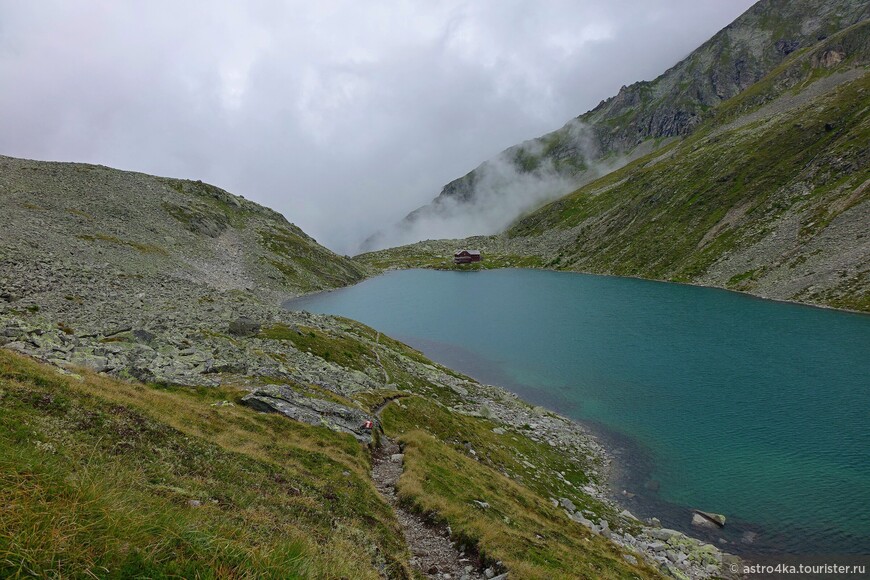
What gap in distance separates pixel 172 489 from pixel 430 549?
12.2m

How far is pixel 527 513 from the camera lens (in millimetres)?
28250

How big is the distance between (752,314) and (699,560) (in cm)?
8078

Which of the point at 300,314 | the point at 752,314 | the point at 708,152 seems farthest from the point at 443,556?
the point at 708,152

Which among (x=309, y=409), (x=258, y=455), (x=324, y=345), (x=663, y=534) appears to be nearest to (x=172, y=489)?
(x=258, y=455)

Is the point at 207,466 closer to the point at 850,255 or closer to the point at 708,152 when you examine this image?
the point at 850,255

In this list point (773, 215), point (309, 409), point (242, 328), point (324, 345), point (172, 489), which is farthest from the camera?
point (773, 215)

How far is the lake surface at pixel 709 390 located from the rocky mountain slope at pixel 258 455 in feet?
21.0

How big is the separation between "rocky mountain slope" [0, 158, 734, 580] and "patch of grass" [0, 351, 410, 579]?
5 cm

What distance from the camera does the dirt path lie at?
17938 millimetres

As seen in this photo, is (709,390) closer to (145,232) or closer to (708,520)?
(708,520)

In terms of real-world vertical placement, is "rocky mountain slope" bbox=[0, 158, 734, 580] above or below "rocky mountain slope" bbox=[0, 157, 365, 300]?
below

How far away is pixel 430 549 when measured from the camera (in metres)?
19.5

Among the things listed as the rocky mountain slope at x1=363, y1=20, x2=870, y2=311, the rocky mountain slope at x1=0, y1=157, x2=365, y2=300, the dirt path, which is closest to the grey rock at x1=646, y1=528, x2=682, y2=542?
the dirt path

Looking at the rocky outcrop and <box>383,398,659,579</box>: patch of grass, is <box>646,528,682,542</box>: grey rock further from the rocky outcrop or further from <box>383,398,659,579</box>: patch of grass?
the rocky outcrop
